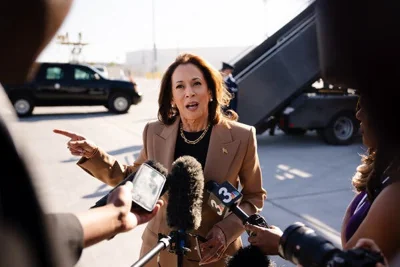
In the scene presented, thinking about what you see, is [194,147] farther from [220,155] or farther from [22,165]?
[22,165]

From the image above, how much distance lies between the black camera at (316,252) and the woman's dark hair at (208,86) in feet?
4.61

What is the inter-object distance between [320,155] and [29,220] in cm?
806

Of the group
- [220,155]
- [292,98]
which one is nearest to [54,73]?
[292,98]

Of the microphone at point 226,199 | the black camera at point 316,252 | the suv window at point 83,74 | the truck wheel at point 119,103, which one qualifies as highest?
the suv window at point 83,74

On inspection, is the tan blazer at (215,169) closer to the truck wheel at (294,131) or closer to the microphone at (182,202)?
the microphone at (182,202)

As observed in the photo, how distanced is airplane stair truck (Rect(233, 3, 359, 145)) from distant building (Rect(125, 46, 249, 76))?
1905 inches

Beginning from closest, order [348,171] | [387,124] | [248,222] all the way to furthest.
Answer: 1. [387,124]
2. [248,222]
3. [348,171]

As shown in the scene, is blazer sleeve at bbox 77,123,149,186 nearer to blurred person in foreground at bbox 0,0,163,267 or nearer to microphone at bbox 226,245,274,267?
microphone at bbox 226,245,274,267

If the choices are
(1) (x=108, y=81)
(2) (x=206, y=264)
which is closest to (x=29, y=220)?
(2) (x=206, y=264)

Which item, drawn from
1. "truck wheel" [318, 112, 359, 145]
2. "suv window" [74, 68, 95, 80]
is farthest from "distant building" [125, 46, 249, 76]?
"truck wheel" [318, 112, 359, 145]

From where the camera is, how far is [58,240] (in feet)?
2.78

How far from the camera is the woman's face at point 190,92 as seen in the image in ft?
8.18

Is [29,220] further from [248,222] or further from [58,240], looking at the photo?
[248,222]

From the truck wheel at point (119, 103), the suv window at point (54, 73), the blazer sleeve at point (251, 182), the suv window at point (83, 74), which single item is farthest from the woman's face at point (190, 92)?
the truck wheel at point (119, 103)
